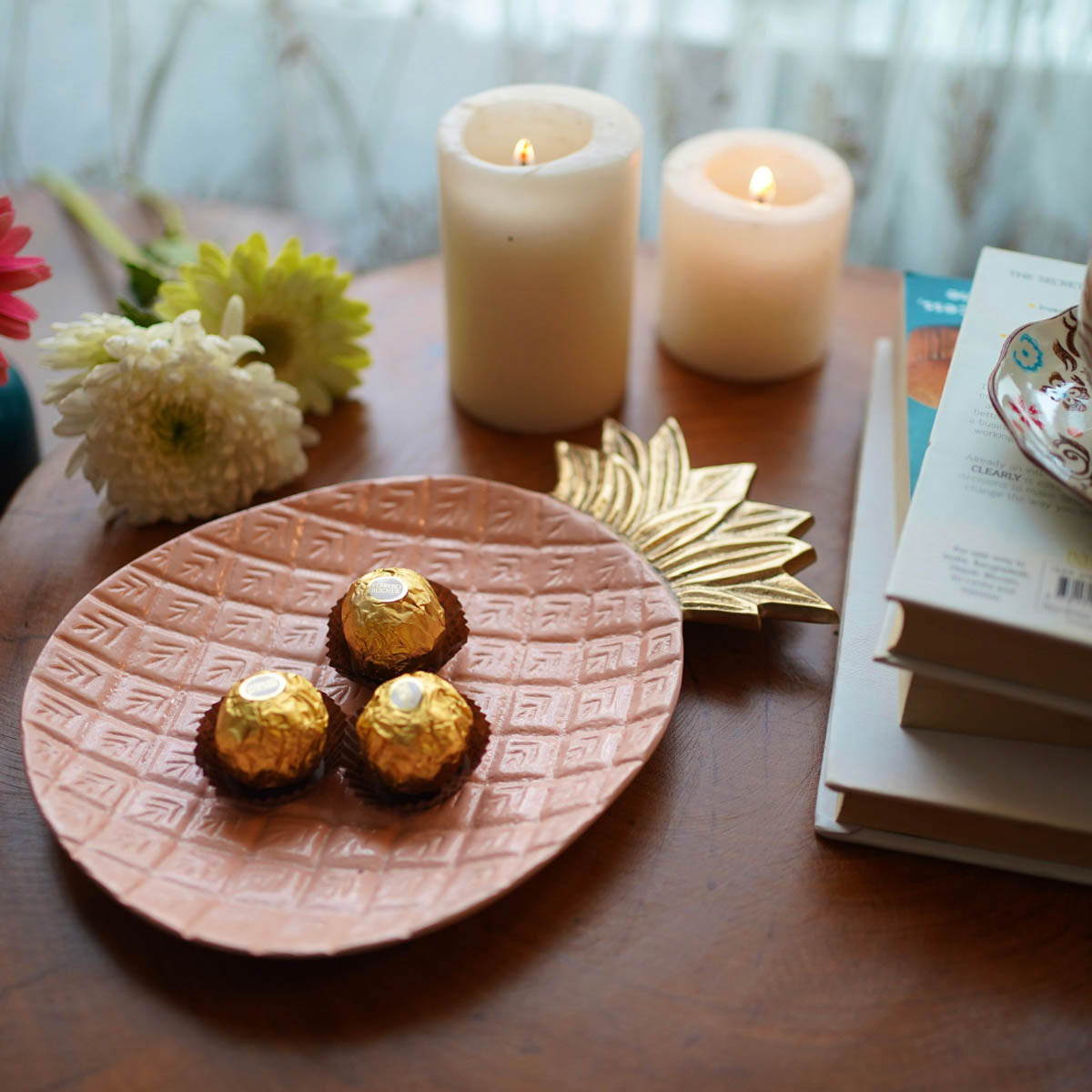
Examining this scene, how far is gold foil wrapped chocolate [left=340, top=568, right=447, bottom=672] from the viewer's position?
0.48 metres

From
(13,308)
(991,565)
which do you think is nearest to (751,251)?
(991,565)

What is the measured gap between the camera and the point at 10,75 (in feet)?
3.63

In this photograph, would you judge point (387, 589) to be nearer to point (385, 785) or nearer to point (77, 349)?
point (385, 785)

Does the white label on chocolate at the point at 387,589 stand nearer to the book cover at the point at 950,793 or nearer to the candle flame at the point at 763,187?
the book cover at the point at 950,793

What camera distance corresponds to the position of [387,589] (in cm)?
48

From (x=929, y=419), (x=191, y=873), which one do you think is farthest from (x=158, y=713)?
(x=929, y=419)

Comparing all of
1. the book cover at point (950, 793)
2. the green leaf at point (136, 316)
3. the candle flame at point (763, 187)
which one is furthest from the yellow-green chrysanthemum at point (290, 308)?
the book cover at point (950, 793)

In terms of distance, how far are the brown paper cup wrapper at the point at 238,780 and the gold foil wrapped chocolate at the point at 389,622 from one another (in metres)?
0.03

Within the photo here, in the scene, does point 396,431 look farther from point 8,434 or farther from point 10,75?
point 10,75

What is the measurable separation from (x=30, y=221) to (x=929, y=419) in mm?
680

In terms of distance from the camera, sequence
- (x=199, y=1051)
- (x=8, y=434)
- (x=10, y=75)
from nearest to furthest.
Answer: (x=199, y=1051) → (x=8, y=434) → (x=10, y=75)

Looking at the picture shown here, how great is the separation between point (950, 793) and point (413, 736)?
0.70 feet

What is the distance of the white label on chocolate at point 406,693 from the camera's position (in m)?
0.44

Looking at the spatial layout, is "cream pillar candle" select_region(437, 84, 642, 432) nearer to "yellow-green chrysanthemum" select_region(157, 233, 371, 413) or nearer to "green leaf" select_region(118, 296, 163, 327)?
"yellow-green chrysanthemum" select_region(157, 233, 371, 413)
